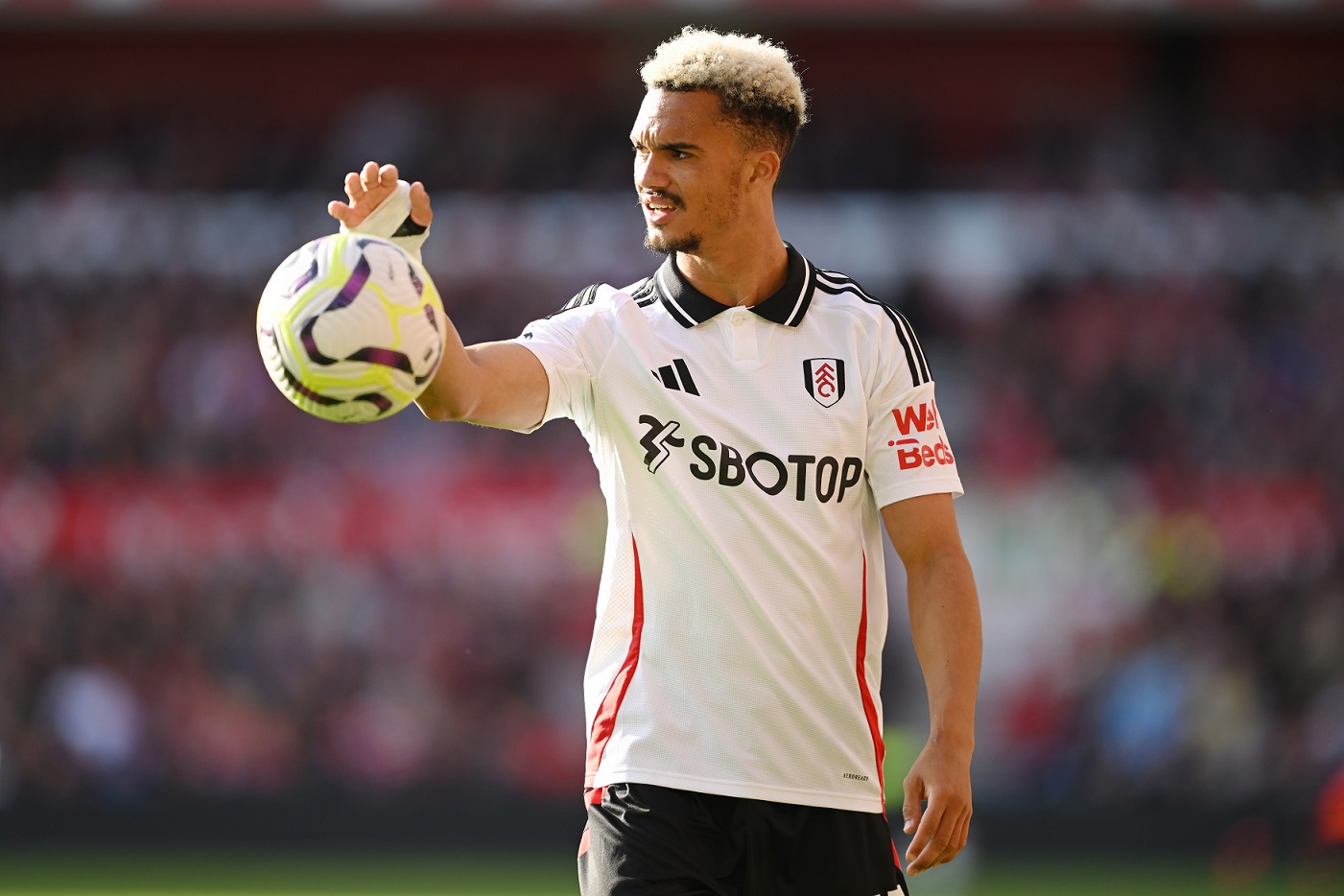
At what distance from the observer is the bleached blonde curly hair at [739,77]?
3.71 metres

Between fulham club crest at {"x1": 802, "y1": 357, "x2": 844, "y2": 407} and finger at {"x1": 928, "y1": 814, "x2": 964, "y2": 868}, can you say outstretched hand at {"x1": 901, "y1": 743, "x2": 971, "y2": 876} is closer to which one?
finger at {"x1": 928, "y1": 814, "x2": 964, "y2": 868}

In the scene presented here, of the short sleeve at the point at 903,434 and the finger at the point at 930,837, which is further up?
the short sleeve at the point at 903,434

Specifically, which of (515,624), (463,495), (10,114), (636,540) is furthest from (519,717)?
(636,540)

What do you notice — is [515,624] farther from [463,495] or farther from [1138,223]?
[1138,223]

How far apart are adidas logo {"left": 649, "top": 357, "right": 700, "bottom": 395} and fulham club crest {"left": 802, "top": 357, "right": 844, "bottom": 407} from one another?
0.26 m

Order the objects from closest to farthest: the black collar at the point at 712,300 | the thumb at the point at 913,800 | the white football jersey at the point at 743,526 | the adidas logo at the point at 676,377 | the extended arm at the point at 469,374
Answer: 1. the extended arm at the point at 469,374
2. the thumb at the point at 913,800
3. the white football jersey at the point at 743,526
4. the adidas logo at the point at 676,377
5. the black collar at the point at 712,300

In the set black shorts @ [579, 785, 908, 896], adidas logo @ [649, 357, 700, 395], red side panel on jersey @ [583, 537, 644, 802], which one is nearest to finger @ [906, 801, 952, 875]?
black shorts @ [579, 785, 908, 896]

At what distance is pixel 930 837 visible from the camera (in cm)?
337

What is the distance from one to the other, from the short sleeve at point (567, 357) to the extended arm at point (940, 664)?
28.8 inches

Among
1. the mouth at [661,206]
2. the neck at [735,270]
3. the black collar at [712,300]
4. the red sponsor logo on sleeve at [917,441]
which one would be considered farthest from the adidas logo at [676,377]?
the red sponsor logo on sleeve at [917,441]

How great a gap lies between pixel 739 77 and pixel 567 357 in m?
0.76

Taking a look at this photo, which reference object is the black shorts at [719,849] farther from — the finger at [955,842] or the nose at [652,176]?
the nose at [652,176]

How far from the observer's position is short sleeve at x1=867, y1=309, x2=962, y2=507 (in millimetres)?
3646

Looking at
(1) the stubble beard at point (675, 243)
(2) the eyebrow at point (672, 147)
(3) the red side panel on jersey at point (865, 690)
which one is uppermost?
(2) the eyebrow at point (672, 147)
